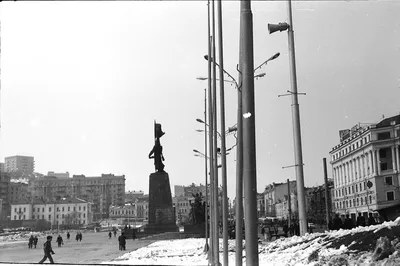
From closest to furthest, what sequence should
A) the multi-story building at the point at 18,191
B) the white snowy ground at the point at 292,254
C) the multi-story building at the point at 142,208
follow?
1. the white snowy ground at the point at 292,254
2. the multi-story building at the point at 18,191
3. the multi-story building at the point at 142,208

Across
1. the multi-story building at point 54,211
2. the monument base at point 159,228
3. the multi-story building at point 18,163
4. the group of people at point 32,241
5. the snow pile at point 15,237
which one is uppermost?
the multi-story building at point 18,163

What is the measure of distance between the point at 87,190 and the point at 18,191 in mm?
7480

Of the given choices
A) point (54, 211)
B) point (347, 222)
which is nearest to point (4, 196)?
point (54, 211)

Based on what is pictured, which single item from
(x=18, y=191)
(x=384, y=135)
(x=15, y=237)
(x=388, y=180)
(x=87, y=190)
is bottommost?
(x=15, y=237)

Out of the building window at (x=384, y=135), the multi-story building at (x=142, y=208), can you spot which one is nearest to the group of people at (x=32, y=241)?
the building window at (x=384, y=135)

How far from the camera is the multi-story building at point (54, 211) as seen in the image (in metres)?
21.2

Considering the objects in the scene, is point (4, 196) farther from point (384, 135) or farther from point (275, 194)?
point (384, 135)

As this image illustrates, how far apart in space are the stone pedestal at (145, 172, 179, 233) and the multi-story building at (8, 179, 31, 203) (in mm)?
11454

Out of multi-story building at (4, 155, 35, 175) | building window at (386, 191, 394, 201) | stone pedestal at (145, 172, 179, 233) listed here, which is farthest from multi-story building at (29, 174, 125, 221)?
building window at (386, 191, 394, 201)

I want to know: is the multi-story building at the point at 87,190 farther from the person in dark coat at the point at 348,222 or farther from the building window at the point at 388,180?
the building window at the point at 388,180

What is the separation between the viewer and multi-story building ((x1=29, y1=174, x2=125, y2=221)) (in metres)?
24.0

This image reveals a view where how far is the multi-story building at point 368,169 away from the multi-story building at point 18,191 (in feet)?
51.6

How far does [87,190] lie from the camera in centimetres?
2962

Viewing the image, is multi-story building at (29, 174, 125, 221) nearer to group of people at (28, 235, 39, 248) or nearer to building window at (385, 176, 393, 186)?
group of people at (28, 235, 39, 248)
